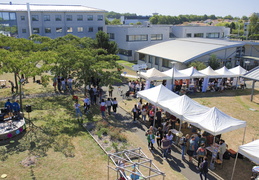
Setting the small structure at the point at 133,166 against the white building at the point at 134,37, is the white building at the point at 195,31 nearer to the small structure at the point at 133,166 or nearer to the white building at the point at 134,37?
the white building at the point at 134,37

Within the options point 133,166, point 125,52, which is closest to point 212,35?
point 125,52

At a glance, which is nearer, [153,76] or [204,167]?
[204,167]

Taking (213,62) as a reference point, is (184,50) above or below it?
above

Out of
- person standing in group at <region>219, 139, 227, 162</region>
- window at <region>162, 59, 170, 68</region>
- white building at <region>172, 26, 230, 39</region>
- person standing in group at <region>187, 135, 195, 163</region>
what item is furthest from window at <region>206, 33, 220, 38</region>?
person standing in group at <region>187, 135, 195, 163</region>

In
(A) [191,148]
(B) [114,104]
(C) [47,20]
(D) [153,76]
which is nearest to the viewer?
(A) [191,148]

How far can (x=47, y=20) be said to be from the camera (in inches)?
1858

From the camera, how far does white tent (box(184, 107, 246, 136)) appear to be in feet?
37.7

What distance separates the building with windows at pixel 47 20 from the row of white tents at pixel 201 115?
1515 inches

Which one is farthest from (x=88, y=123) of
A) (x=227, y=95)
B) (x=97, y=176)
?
(x=227, y=95)

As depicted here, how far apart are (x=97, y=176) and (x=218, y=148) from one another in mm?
6011

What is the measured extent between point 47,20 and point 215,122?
145ft

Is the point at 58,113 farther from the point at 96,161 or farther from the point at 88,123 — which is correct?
the point at 96,161

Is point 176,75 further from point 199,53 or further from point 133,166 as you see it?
point 133,166

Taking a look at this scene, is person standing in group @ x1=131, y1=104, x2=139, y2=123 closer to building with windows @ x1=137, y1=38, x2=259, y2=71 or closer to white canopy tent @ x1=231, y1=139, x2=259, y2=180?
white canopy tent @ x1=231, y1=139, x2=259, y2=180
